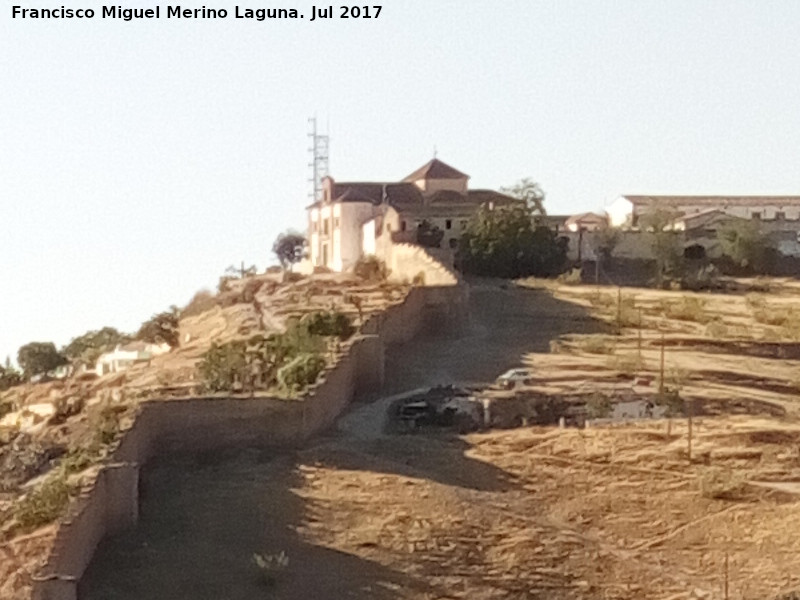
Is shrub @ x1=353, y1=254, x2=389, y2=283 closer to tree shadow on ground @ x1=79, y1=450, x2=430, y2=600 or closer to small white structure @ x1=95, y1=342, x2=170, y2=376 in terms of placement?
small white structure @ x1=95, y1=342, x2=170, y2=376

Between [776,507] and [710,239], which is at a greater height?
[710,239]

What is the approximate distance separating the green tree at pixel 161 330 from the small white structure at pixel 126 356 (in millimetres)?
185

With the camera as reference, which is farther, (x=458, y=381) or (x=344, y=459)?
(x=458, y=381)

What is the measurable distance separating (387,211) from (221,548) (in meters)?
21.9

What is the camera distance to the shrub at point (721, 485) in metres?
20.5

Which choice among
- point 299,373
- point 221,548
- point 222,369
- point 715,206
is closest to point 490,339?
point 222,369

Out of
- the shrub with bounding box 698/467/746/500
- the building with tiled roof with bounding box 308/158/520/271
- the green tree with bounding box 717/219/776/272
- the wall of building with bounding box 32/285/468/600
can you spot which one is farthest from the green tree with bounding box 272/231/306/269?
the shrub with bounding box 698/467/746/500

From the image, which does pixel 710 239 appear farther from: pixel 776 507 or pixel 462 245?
pixel 776 507

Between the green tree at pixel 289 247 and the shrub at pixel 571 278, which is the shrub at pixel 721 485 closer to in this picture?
the shrub at pixel 571 278

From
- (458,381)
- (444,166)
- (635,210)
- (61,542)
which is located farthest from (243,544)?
(635,210)

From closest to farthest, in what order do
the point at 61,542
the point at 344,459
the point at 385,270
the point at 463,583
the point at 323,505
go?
the point at 61,542, the point at 463,583, the point at 323,505, the point at 344,459, the point at 385,270

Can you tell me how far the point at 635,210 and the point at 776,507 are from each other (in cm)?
2680

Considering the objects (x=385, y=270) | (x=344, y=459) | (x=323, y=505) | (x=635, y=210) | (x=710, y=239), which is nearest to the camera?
(x=323, y=505)

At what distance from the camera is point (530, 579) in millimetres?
17859
